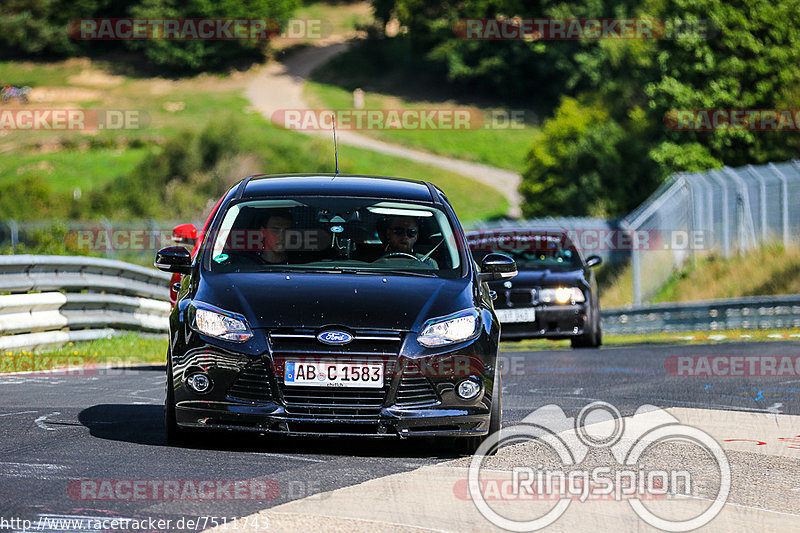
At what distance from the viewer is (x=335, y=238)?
28.6 ft

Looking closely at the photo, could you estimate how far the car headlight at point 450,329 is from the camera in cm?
769

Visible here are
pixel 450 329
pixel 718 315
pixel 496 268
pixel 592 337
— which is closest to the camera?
pixel 450 329

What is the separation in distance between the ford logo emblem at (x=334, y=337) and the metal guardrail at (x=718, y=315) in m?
16.5

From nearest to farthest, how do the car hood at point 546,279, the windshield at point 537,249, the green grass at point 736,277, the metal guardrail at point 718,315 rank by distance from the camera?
the car hood at point 546,279 → the windshield at point 537,249 → the metal guardrail at point 718,315 → the green grass at point 736,277

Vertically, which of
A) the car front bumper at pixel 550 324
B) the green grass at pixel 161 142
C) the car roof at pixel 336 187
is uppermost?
the green grass at pixel 161 142

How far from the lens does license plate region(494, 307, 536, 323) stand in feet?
58.9

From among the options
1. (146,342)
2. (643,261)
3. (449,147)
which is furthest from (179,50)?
(146,342)

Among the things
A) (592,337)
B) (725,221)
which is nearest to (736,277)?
(725,221)

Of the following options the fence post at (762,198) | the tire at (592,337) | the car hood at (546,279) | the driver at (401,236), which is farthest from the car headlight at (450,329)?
the fence post at (762,198)

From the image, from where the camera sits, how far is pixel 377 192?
29.9 feet

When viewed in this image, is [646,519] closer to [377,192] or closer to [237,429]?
[237,429]

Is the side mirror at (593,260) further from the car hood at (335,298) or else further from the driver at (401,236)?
the car hood at (335,298)

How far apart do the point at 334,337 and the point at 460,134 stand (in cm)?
9046

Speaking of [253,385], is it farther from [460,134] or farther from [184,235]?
[460,134]
